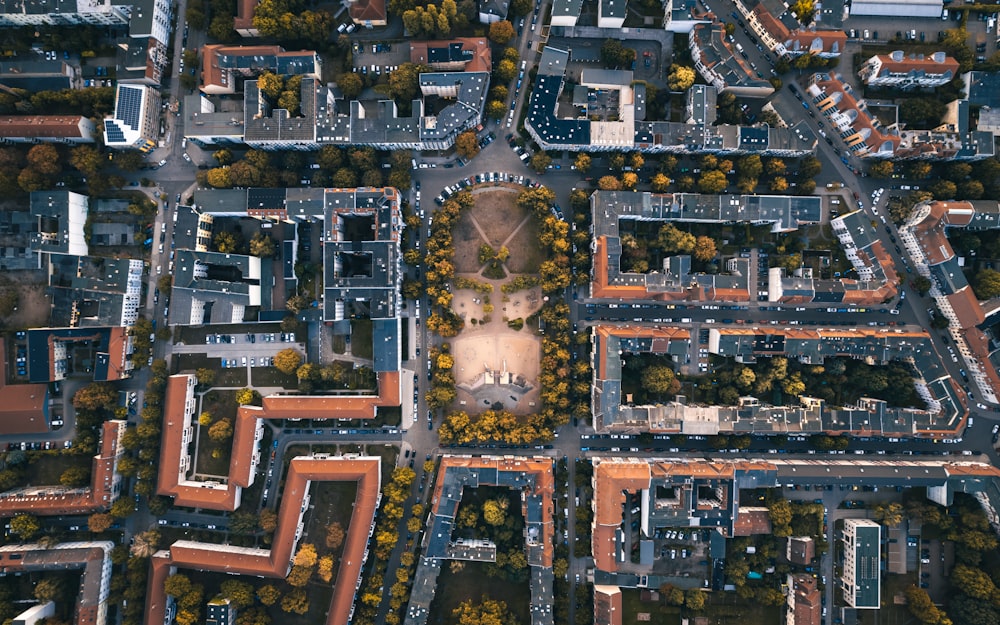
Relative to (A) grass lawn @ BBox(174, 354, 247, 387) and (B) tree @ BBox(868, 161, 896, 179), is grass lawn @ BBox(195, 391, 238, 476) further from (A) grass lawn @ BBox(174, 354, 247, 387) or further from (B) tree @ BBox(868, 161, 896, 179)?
(B) tree @ BBox(868, 161, 896, 179)

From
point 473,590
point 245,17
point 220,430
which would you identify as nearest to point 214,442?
point 220,430

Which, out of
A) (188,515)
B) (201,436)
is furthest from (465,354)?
(188,515)

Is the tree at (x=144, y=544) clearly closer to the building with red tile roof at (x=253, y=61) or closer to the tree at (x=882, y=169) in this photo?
the building with red tile roof at (x=253, y=61)

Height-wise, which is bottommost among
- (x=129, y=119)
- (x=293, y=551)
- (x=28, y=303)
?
(x=293, y=551)

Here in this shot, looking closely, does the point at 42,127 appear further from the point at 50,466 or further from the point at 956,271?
the point at 956,271

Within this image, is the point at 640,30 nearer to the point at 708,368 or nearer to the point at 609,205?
the point at 609,205

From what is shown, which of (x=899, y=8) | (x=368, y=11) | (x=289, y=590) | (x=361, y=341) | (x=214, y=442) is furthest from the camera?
(x=361, y=341)

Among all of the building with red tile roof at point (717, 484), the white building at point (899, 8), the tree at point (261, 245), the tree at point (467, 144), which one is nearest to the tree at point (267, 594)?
the building with red tile roof at point (717, 484)
